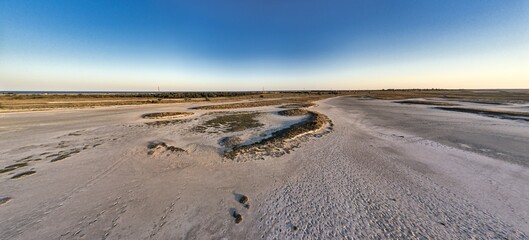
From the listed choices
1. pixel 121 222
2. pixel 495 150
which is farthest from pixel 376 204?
pixel 495 150

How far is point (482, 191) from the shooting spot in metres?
5.40

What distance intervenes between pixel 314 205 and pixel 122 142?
34.8ft

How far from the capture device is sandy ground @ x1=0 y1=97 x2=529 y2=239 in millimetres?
3930

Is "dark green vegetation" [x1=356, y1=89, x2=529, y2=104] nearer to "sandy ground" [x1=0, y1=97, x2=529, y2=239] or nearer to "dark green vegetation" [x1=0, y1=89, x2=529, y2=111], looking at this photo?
"dark green vegetation" [x1=0, y1=89, x2=529, y2=111]

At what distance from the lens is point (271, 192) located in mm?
5402

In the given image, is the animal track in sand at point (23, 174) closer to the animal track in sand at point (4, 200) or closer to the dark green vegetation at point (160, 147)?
the animal track in sand at point (4, 200)

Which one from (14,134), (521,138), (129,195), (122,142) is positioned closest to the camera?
(129,195)

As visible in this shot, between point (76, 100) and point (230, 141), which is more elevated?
point (76, 100)

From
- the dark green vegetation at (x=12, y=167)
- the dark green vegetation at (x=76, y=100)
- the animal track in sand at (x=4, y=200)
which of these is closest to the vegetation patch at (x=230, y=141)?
the animal track in sand at (x=4, y=200)

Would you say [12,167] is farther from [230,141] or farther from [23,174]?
[230,141]

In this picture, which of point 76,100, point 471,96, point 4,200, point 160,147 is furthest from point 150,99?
point 471,96

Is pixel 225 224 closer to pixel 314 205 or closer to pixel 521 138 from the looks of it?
pixel 314 205

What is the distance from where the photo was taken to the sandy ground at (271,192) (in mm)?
3930

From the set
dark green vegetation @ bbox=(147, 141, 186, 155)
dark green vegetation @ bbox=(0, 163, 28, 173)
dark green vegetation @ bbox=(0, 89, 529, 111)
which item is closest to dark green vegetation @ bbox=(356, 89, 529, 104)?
dark green vegetation @ bbox=(0, 89, 529, 111)
